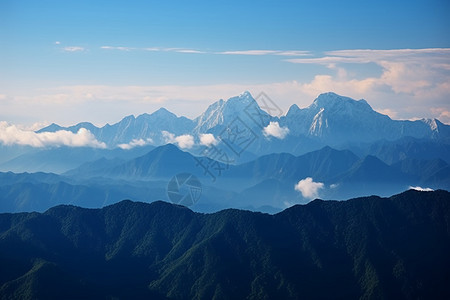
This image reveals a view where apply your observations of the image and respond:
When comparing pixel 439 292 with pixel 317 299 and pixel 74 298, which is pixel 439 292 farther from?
pixel 74 298

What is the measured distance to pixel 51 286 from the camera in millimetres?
197625

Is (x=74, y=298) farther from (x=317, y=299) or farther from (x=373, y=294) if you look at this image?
(x=373, y=294)

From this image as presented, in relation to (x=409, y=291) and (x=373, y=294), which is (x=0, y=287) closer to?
(x=373, y=294)

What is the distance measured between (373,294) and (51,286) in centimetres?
11435

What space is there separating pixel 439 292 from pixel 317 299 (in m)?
43.4

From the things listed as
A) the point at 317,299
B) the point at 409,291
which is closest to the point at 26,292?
the point at 317,299

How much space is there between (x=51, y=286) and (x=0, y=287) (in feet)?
57.5

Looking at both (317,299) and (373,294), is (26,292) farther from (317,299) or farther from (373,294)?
(373,294)

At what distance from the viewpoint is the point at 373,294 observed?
652ft

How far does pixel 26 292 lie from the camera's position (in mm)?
193250

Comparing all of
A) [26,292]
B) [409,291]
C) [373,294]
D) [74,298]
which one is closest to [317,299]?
[373,294]

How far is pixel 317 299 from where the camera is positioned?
655 ft

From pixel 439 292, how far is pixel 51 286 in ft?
452

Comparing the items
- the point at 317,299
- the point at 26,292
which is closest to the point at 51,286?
the point at 26,292
